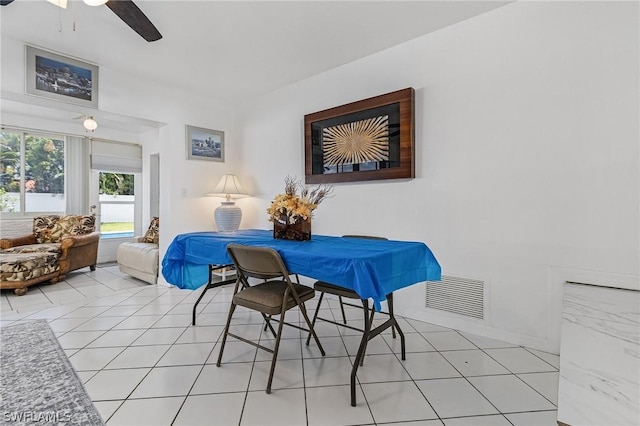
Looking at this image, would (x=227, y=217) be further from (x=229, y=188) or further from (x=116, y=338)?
(x=116, y=338)

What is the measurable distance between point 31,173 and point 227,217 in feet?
12.3

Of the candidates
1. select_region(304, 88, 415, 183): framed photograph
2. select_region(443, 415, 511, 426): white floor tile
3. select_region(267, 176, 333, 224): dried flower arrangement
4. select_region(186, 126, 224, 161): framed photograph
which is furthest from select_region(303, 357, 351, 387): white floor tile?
select_region(186, 126, 224, 161): framed photograph

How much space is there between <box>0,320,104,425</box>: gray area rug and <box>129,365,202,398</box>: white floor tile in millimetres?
247

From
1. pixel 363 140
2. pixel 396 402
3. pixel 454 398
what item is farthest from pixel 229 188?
pixel 454 398

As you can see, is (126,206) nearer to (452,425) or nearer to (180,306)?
(180,306)

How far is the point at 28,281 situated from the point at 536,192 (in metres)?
5.56

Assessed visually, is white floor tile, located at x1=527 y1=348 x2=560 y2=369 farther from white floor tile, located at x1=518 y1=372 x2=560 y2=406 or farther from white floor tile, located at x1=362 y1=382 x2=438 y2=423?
white floor tile, located at x1=362 y1=382 x2=438 y2=423

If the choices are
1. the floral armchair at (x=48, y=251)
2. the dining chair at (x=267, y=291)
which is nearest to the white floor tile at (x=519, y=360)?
the dining chair at (x=267, y=291)

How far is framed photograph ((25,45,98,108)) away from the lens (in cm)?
294

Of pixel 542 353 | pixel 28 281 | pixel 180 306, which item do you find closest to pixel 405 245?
pixel 542 353

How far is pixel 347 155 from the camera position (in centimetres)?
332

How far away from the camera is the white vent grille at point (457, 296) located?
253cm

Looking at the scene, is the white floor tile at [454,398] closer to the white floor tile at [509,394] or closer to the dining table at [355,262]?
the white floor tile at [509,394]

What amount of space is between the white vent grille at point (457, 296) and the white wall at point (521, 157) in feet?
0.22
